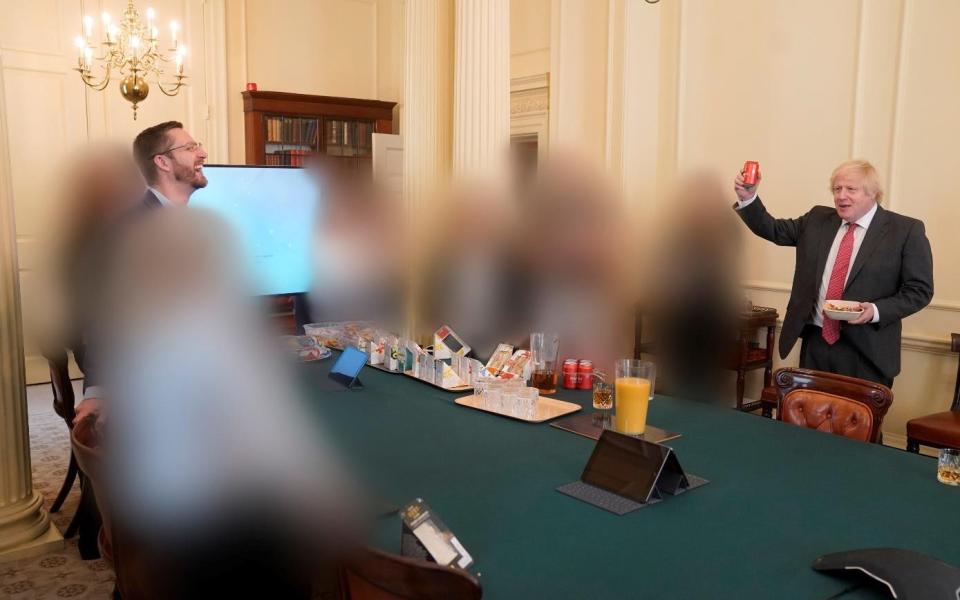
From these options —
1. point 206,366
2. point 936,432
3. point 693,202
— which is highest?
point 693,202

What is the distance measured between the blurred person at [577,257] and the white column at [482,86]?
2.00ft

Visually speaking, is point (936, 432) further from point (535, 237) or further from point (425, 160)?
point (425, 160)

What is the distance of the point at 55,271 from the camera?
2469mm

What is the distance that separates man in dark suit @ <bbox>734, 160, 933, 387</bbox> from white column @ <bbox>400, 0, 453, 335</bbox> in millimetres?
1558

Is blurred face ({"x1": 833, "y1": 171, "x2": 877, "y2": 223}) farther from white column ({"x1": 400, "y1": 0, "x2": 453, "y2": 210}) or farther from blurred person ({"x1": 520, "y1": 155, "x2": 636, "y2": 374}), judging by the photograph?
white column ({"x1": 400, "y1": 0, "x2": 453, "y2": 210})

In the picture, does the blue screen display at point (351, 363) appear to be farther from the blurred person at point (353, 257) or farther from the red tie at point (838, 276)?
the red tie at point (838, 276)

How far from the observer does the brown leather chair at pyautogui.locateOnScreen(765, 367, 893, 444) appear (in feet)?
6.72

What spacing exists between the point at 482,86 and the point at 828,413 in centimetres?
233

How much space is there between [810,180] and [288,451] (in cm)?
372

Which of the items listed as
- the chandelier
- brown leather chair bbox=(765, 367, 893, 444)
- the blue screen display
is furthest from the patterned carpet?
the chandelier

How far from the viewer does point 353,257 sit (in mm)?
3180

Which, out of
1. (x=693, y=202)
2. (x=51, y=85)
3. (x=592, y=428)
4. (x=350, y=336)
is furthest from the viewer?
(x=51, y=85)

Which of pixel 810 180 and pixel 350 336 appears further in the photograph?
pixel 810 180

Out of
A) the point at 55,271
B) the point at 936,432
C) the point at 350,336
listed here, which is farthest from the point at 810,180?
the point at 55,271
